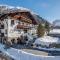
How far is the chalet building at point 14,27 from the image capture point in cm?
2580

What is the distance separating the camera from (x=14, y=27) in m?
26.4

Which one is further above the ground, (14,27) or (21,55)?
(14,27)

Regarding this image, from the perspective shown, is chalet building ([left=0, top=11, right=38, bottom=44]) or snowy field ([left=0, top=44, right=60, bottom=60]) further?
A: chalet building ([left=0, top=11, right=38, bottom=44])

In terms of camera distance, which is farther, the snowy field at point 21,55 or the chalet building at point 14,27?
the chalet building at point 14,27

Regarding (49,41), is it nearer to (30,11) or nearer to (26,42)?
(26,42)

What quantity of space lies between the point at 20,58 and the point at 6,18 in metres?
11.8

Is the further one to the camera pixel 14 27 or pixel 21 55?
pixel 14 27

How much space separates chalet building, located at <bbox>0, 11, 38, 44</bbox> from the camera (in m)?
25.8

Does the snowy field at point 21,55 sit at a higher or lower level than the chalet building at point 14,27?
lower

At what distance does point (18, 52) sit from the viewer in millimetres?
15820

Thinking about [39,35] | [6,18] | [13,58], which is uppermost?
[6,18]

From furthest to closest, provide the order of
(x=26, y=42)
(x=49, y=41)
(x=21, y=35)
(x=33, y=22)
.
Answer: (x=33, y=22) → (x=21, y=35) → (x=26, y=42) → (x=49, y=41)

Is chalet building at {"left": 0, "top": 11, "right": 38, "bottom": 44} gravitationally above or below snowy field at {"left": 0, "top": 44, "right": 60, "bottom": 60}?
above

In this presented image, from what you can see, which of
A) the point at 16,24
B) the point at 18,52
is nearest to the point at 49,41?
the point at 18,52
